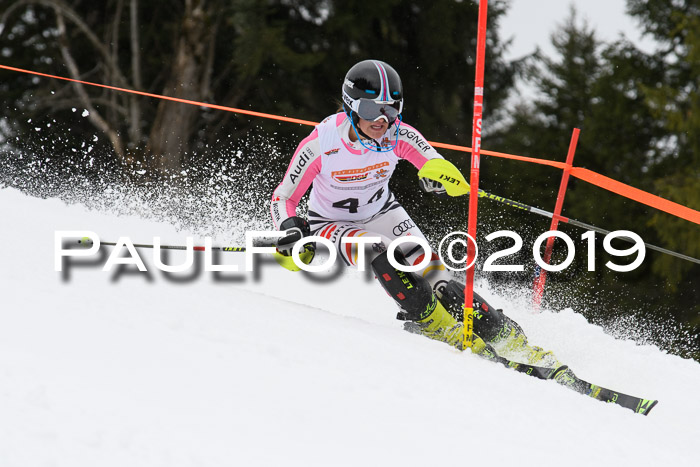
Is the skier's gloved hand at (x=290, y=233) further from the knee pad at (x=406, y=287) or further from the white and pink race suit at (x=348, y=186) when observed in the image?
the knee pad at (x=406, y=287)

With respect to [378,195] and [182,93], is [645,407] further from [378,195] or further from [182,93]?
[182,93]

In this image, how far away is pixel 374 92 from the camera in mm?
3541

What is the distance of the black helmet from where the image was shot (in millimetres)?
3545

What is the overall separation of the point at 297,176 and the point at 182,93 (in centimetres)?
946

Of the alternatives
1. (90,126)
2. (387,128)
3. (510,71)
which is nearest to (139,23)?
(90,126)

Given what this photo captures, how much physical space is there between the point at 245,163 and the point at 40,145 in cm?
476

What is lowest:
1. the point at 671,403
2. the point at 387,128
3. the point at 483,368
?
the point at 671,403

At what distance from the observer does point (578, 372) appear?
13.1 feet

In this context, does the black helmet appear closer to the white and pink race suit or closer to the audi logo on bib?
the white and pink race suit

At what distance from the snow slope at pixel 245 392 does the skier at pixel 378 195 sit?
258 millimetres

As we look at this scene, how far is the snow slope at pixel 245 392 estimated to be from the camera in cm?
194

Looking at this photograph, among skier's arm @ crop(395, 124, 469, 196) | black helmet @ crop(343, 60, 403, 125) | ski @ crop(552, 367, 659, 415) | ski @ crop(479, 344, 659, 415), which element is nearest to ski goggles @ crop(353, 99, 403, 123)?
black helmet @ crop(343, 60, 403, 125)

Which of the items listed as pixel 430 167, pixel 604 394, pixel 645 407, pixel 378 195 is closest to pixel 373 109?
pixel 430 167

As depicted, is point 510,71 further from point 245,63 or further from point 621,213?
point 245,63
